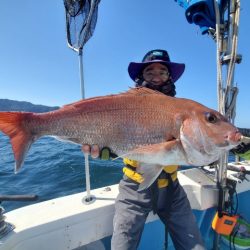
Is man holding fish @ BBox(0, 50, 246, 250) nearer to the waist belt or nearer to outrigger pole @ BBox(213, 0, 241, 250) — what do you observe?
the waist belt

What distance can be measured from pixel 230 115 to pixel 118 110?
189cm

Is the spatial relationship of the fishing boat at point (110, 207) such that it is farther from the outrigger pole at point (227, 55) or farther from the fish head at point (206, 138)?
the fish head at point (206, 138)

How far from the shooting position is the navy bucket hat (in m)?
2.73

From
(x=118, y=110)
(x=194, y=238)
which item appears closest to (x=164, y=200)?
(x=194, y=238)

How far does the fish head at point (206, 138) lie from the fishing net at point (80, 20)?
1938 millimetres

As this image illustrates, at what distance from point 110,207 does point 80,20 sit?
2.51 meters

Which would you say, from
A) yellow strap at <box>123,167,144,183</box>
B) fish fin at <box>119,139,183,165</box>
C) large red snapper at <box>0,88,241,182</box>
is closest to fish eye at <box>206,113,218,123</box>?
large red snapper at <box>0,88,241,182</box>

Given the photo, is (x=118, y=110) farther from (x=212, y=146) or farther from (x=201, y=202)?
(x=201, y=202)

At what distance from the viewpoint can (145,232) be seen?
3318 millimetres

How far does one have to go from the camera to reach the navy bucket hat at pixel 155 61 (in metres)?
2.73

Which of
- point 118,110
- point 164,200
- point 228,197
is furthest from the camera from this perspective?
point 228,197

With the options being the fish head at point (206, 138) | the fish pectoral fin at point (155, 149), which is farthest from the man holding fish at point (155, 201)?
the fish head at point (206, 138)

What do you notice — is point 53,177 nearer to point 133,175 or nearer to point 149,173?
point 133,175

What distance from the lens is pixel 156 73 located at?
2.80 m
